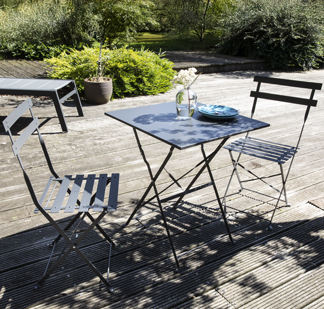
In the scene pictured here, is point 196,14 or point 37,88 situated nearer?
point 37,88

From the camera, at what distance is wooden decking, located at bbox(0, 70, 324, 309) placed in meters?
1.86

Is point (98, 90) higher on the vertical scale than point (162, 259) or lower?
higher

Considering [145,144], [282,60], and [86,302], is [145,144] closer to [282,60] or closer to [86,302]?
[86,302]

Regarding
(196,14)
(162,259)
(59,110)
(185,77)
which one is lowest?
(162,259)

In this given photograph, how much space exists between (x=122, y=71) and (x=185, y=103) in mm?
4351

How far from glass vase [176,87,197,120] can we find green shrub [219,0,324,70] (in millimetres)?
8659

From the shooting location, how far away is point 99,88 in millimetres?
5574

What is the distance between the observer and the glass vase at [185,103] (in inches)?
88.6

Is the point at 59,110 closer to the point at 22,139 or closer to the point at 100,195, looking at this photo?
the point at 22,139

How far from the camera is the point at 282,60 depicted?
1005 cm

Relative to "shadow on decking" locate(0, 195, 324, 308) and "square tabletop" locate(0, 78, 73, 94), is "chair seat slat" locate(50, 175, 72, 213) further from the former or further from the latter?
"square tabletop" locate(0, 78, 73, 94)

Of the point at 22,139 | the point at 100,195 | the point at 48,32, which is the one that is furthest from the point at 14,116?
the point at 48,32

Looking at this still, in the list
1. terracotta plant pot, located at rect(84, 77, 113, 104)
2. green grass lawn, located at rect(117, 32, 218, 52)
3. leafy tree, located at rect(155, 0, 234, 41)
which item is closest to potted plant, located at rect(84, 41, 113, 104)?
terracotta plant pot, located at rect(84, 77, 113, 104)

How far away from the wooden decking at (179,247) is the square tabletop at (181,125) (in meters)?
0.80
